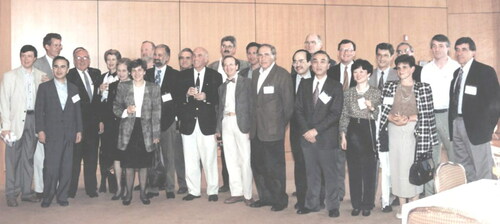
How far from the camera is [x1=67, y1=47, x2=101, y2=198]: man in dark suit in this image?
646cm

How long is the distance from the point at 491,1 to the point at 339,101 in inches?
252

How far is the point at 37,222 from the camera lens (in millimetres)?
5191

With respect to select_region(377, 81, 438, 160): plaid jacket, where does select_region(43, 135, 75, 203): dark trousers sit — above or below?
below

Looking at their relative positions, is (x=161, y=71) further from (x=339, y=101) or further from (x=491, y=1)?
(x=491, y=1)

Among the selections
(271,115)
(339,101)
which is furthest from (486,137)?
(271,115)

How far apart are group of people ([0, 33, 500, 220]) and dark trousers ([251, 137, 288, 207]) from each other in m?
0.01

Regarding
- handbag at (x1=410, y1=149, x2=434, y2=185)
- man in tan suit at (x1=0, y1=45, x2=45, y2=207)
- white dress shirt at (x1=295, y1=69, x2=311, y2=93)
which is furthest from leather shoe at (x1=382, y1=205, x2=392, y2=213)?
man in tan suit at (x1=0, y1=45, x2=45, y2=207)

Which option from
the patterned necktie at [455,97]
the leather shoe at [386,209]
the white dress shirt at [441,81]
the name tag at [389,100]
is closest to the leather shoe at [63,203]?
the leather shoe at [386,209]

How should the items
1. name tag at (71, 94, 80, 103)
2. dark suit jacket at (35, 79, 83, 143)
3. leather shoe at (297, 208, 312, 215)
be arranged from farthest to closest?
1. name tag at (71, 94, 80, 103)
2. dark suit jacket at (35, 79, 83, 143)
3. leather shoe at (297, 208, 312, 215)

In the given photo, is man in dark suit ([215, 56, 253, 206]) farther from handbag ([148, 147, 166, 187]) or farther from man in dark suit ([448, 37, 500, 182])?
man in dark suit ([448, 37, 500, 182])

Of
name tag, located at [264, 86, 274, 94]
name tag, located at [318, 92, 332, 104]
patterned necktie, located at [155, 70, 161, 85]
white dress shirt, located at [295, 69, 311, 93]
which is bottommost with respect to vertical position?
name tag, located at [318, 92, 332, 104]

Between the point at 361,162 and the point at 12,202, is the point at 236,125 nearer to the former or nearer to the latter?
the point at 361,162

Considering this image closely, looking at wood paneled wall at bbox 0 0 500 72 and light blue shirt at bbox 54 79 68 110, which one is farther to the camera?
wood paneled wall at bbox 0 0 500 72

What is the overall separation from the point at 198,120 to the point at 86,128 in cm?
136
